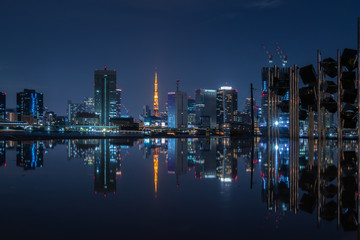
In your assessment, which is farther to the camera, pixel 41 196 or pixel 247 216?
pixel 41 196

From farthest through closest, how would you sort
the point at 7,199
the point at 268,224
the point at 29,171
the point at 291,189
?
the point at 29,171 → the point at 291,189 → the point at 7,199 → the point at 268,224

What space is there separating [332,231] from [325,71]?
1376 inches

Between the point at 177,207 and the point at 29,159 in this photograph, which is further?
the point at 29,159

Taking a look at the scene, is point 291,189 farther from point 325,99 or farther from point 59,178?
point 325,99

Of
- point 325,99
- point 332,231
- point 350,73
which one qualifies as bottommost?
point 332,231

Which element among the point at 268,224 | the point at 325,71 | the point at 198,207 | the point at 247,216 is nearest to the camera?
the point at 268,224

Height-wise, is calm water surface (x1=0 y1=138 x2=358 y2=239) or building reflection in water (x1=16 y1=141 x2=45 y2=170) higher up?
building reflection in water (x1=16 y1=141 x2=45 y2=170)

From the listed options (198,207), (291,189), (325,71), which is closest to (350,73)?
(325,71)

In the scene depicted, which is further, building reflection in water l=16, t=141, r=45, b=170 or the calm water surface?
building reflection in water l=16, t=141, r=45, b=170

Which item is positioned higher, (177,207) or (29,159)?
(29,159)

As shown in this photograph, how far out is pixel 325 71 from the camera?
36.2m

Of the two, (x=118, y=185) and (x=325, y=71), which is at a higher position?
(x=325, y=71)

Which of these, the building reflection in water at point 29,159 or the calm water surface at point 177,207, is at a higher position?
the building reflection in water at point 29,159

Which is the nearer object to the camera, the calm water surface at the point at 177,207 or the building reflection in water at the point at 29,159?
the calm water surface at the point at 177,207
